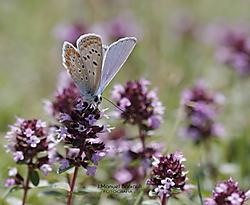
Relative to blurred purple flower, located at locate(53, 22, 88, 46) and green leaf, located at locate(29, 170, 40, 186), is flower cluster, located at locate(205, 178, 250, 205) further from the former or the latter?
blurred purple flower, located at locate(53, 22, 88, 46)

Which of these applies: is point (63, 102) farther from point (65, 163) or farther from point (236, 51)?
point (236, 51)

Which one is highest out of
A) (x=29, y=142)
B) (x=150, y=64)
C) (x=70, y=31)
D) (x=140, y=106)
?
(x=70, y=31)

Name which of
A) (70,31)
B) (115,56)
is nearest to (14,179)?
(115,56)

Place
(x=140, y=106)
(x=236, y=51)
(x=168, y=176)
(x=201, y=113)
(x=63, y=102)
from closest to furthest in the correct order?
(x=168, y=176) < (x=140, y=106) < (x=63, y=102) < (x=201, y=113) < (x=236, y=51)

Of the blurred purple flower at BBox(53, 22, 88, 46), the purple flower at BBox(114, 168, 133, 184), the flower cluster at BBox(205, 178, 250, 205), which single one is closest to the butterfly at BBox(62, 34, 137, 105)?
the purple flower at BBox(114, 168, 133, 184)

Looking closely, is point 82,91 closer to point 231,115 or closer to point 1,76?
point 231,115

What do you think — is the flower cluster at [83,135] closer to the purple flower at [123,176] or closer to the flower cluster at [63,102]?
the flower cluster at [63,102]
